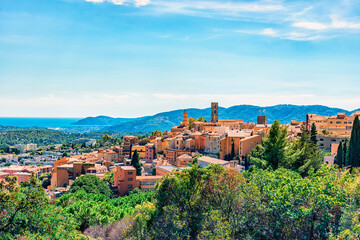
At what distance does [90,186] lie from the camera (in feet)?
135

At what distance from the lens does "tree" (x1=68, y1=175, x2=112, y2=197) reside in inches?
1582

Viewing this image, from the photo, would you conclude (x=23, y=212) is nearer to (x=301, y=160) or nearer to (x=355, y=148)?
(x=301, y=160)

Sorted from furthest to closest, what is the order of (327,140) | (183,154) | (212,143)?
(183,154)
(212,143)
(327,140)

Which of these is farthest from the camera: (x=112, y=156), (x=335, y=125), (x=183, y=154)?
(x=112, y=156)

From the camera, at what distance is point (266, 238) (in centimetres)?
1273

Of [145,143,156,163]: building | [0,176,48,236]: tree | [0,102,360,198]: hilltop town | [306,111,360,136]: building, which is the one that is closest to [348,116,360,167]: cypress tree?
[0,102,360,198]: hilltop town

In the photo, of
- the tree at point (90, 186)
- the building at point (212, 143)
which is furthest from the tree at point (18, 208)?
the building at point (212, 143)

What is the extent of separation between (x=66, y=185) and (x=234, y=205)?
4421cm

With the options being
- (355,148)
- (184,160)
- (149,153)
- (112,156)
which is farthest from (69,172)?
(355,148)

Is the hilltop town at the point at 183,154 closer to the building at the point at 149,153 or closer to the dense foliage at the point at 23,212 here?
the building at the point at 149,153

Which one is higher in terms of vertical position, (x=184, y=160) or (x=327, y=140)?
(x=327, y=140)

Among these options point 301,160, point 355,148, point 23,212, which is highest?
point 355,148

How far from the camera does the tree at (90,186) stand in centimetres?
4019

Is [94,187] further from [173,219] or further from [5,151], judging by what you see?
[5,151]
